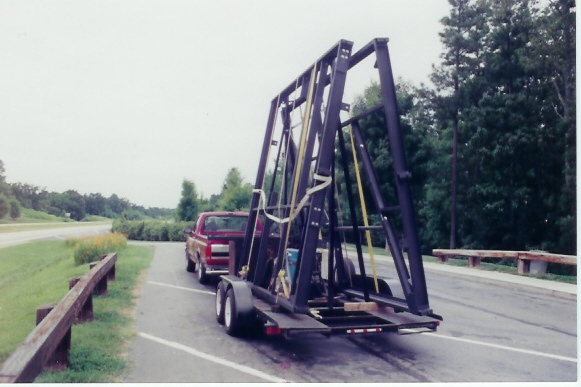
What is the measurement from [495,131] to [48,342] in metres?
20.2


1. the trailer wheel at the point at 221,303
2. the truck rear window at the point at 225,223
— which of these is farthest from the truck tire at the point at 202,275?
the trailer wheel at the point at 221,303

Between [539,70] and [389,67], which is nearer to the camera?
[389,67]

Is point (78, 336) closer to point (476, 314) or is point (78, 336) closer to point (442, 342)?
point (442, 342)

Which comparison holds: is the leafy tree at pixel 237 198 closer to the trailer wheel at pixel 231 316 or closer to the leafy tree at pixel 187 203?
the leafy tree at pixel 187 203

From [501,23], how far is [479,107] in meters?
3.92

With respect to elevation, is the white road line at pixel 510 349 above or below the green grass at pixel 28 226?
below

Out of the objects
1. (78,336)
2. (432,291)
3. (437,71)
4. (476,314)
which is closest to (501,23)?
(437,71)

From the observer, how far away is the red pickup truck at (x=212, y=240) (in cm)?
1103

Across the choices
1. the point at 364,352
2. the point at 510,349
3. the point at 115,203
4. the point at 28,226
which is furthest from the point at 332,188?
the point at 115,203

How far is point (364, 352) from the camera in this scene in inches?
234

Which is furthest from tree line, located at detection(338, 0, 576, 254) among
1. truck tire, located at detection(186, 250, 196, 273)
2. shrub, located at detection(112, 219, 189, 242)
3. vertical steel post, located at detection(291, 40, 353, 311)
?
shrub, located at detection(112, 219, 189, 242)

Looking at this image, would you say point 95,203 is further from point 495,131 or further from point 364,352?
point 495,131

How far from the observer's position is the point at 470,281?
13641 mm

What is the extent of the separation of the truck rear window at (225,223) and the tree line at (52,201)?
148 inches
